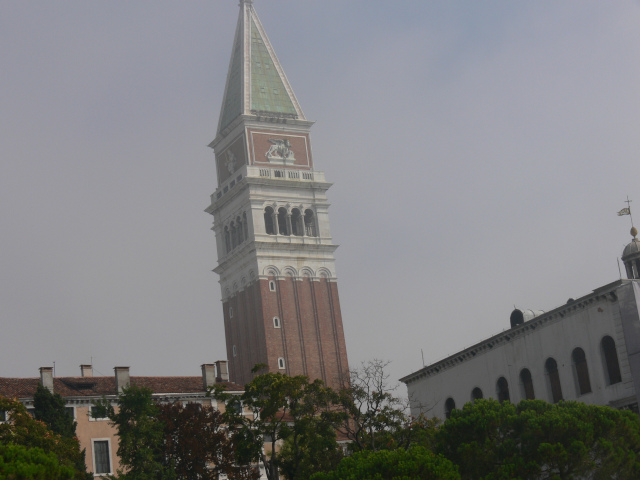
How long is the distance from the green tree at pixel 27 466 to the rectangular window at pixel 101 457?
26.6 m

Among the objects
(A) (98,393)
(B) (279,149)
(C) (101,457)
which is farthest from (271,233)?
(C) (101,457)

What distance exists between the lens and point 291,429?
53.8m

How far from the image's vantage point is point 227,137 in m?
98.4

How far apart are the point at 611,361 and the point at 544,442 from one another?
9.49 metres

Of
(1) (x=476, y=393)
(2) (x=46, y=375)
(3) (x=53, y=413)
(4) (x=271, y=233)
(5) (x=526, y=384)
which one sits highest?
(4) (x=271, y=233)

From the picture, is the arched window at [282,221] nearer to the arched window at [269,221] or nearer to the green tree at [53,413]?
the arched window at [269,221]

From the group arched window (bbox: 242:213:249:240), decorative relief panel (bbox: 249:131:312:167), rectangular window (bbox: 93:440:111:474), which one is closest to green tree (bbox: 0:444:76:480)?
rectangular window (bbox: 93:440:111:474)

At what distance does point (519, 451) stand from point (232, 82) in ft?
200

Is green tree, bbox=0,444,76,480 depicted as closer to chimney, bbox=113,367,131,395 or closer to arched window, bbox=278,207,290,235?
chimney, bbox=113,367,131,395

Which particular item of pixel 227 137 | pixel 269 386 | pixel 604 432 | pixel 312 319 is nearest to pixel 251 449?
pixel 269 386

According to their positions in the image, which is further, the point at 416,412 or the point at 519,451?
the point at 416,412

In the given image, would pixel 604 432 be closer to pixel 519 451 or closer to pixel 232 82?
pixel 519 451

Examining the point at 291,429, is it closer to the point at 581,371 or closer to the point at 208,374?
the point at 581,371

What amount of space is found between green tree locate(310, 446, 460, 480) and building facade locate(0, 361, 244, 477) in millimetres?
20525
